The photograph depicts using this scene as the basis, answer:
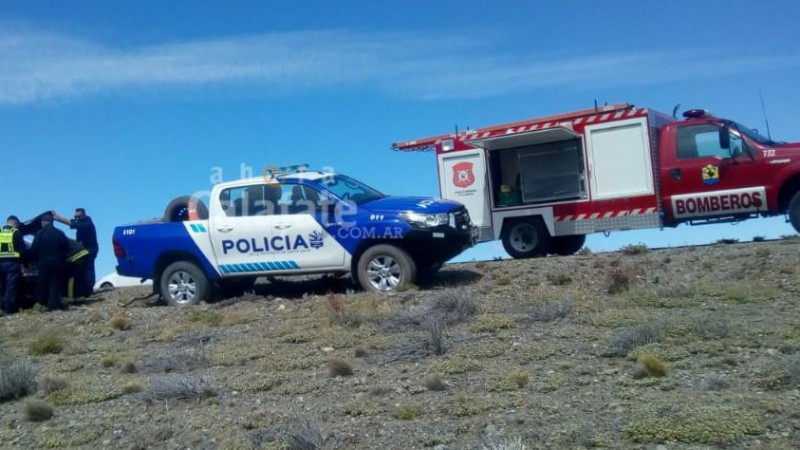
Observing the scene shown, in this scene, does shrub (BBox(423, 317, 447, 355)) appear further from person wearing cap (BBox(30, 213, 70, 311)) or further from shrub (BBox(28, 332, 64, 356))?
person wearing cap (BBox(30, 213, 70, 311))

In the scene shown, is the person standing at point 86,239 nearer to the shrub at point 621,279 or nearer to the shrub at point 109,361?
the shrub at point 109,361

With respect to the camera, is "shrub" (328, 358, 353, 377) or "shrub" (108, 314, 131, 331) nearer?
"shrub" (328, 358, 353, 377)

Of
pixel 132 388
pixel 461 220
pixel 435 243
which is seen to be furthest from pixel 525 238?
pixel 132 388

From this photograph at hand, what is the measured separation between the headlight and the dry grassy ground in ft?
3.11

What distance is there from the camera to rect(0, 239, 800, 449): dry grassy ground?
6.68 metres

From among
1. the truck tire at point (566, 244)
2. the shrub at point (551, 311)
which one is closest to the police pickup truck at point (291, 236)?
the shrub at point (551, 311)

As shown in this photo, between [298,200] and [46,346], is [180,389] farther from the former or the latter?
[298,200]

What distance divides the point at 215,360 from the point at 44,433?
2.27 metres

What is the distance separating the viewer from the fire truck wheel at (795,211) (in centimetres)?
1518

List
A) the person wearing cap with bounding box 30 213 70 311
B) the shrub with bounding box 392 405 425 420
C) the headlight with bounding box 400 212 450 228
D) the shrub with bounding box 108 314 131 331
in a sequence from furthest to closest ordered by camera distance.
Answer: the person wearing cap with bounding box 30 213 70 311
the headlight with bounding box 400 212 450 228
the shrub with bounding box 108 314 131 331
the shrub with bounding box 392 405 425 420

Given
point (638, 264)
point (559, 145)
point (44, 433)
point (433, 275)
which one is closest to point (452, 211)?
point (433, 275)

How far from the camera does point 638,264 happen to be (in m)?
13.3

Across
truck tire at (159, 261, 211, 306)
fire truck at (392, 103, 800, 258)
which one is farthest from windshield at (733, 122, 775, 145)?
truck tire at (159, 261, 211, 306)

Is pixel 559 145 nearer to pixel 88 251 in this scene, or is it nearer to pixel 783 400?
pixel 88 251
